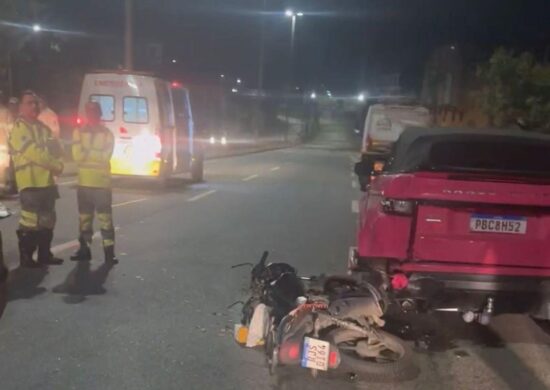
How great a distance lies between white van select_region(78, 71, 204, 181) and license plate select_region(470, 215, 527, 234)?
10950mm

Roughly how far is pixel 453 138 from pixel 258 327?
2386 mm

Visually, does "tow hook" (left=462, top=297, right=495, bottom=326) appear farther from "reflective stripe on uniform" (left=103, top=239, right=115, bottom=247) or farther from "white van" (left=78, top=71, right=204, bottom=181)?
"white van" (left=78, top=71, right=204, bottom=181)

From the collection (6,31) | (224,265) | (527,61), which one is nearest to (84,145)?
(224,265)

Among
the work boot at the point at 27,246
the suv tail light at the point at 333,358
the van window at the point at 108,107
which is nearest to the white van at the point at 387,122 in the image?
the van window at the point at 108,107

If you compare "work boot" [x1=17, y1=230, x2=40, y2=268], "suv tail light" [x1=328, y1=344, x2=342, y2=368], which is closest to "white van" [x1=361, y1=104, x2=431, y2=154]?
"work boot" [x1=17, y1=230, x2=40, y2=268]

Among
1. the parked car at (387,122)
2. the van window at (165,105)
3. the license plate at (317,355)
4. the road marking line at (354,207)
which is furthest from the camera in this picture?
the parked car at (387,122)

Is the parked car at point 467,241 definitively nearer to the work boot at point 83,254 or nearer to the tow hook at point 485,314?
the tow hook at point 485,314

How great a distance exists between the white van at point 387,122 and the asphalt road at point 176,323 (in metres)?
9.63

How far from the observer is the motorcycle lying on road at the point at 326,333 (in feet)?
14.8

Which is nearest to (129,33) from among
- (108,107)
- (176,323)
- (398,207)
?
(108,107)

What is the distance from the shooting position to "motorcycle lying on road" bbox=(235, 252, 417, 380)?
452 cm

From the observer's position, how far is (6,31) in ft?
63.5

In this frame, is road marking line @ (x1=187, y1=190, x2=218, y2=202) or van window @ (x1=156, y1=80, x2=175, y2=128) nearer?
road marking line @ (x1=187, y1=190, x2=218, y2=202)

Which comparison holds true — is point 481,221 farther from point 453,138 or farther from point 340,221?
point 340,221
